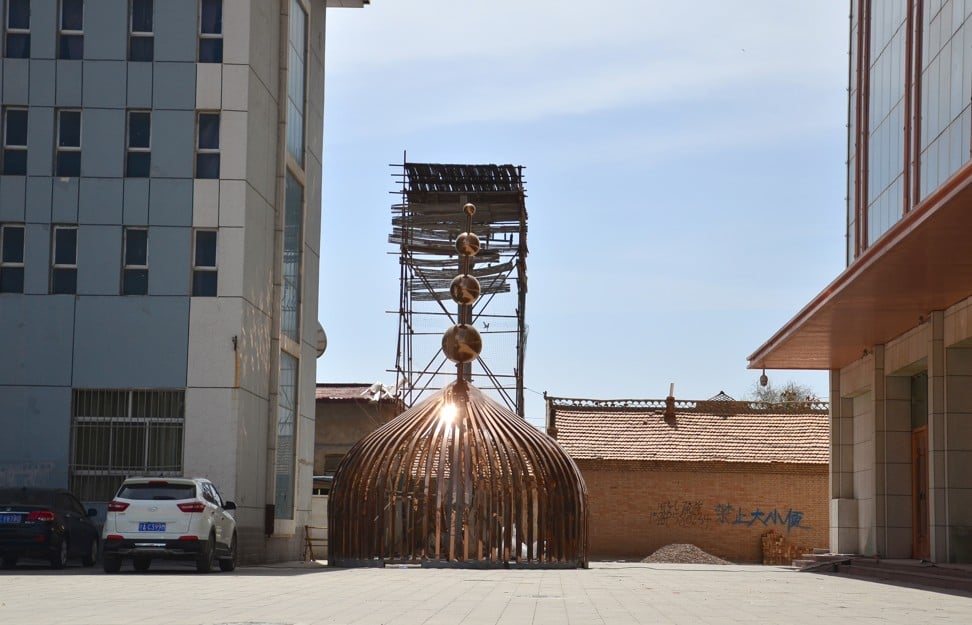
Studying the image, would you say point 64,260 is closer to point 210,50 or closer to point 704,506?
point 210,50

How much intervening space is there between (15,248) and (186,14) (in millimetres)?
5660

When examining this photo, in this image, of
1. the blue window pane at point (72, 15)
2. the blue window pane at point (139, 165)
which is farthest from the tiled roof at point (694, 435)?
→ the blue window pane at point (72, 15)

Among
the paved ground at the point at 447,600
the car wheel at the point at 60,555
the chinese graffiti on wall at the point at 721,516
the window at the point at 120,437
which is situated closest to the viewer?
the paved ground at the point at 447,600

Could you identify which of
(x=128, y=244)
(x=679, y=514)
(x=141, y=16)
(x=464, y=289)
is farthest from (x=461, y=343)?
(x=679, y=514)

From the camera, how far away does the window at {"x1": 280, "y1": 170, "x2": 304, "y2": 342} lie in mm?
33031

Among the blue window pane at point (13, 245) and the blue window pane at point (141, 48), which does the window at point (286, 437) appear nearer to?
the blue window pane at point (13, 245)

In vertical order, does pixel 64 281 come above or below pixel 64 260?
below

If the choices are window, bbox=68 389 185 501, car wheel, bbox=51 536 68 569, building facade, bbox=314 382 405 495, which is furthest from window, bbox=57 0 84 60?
building facade, bbox=314 382 405 495

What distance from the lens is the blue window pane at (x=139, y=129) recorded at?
2852cm

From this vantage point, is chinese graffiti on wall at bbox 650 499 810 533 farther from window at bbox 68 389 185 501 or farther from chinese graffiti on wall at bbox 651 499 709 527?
window at bbox 68 389 185 501

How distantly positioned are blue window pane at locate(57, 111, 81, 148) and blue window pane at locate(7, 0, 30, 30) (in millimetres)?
1938

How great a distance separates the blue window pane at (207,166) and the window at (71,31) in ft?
10.3

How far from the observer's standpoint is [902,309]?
977 inches

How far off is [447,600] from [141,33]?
57.1ft
